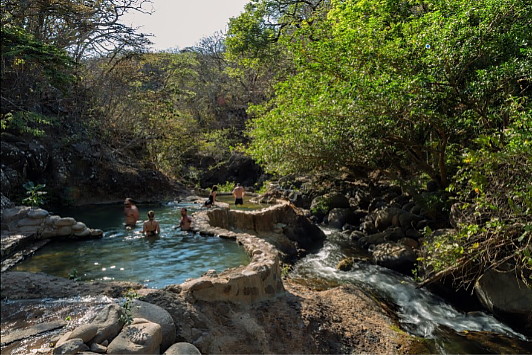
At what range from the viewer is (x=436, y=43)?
6.31 m

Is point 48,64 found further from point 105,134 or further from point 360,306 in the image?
point 105,134

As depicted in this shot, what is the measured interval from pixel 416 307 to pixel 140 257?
6025 millimetres

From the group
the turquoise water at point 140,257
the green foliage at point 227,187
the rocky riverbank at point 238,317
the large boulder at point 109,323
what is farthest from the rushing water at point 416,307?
the green foliage at point 227,187

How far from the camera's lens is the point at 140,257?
825 centimetres

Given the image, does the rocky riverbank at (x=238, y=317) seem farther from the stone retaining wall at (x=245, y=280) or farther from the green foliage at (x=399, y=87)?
the green foliage at (x=399, y=87)

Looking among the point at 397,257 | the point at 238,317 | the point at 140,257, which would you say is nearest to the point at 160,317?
the point at 238,317

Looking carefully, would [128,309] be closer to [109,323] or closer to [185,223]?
[109,323]

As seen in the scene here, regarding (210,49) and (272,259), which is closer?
(272,259)

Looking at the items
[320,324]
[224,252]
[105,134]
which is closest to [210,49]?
[105,134]

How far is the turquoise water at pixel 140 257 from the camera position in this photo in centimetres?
703

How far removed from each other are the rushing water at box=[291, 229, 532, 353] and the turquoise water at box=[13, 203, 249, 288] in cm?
237

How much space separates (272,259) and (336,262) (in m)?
4.34

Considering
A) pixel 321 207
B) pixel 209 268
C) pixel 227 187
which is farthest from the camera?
pixel 227 187

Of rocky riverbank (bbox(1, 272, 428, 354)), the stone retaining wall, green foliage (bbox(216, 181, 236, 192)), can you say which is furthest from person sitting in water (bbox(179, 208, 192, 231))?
green foliage (bbox(216, 181, 236, 192))
